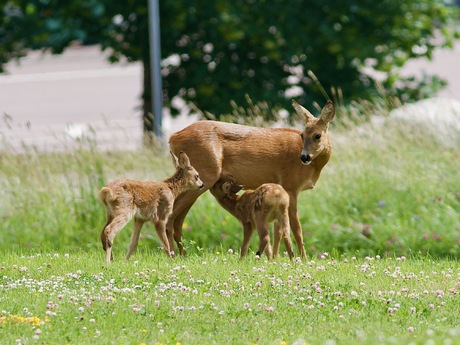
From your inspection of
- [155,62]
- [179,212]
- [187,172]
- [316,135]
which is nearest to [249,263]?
[187,172]

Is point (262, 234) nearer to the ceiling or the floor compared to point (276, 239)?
nearer to the ceiling

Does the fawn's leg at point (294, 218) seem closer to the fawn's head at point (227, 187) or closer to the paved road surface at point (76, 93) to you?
the fawn's head at point (227, 187)

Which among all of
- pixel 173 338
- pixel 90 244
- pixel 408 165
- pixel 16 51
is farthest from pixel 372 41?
pixel 173 338

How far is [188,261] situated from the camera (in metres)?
10.2

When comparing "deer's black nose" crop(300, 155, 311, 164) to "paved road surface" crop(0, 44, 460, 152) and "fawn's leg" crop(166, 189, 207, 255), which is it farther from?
"paved road surface" crop(0, 44, 460, 152)

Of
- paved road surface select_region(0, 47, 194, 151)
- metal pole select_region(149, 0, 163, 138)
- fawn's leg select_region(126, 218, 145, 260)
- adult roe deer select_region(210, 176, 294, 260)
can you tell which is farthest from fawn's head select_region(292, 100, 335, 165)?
paved road surface select_region(0, 47, 194, 151)

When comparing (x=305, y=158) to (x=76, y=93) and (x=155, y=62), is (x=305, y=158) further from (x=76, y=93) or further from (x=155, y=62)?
(x=76, y=93)

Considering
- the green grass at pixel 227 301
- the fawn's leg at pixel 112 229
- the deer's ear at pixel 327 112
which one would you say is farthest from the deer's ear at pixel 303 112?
the fawn's leg at pixel 112 229

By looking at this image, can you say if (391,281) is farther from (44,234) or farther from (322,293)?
(44,234)

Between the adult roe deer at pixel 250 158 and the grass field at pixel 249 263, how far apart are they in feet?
1.89

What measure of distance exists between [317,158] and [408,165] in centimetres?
298

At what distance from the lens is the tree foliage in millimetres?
17000

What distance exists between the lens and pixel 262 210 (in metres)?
10.2

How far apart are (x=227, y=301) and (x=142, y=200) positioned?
6.35 ft
